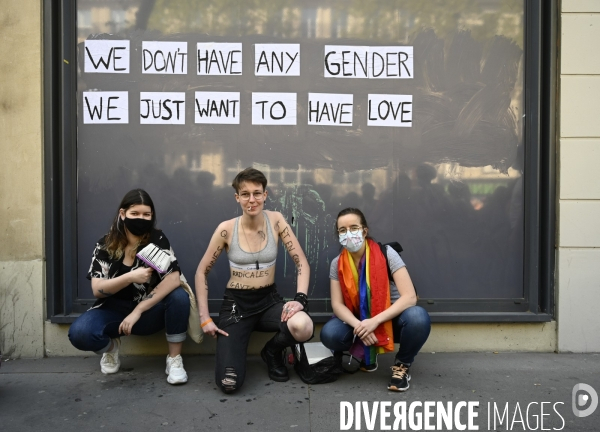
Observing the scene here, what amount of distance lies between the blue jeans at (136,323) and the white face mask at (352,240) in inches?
46.7

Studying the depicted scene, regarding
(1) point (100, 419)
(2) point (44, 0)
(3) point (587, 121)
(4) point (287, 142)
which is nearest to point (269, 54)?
(4) point (287, 142)

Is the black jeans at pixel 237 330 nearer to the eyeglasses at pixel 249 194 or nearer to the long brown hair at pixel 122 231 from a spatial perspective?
the eyeglasses at pixel 249 194

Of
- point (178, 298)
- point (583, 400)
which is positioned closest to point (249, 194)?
point (178, 298)

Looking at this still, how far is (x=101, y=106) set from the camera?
14.0 ft

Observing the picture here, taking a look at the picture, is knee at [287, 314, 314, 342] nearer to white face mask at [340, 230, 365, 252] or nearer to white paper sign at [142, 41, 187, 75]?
white face mask at [340, 230, 365, 252]

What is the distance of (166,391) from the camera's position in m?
3.54

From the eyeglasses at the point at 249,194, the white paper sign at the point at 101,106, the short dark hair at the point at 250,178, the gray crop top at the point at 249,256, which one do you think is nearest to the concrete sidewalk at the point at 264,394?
the gray crop top at the point at 249,256

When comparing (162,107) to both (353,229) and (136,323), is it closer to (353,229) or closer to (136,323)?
(136,323)

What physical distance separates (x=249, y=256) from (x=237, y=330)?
0.52m

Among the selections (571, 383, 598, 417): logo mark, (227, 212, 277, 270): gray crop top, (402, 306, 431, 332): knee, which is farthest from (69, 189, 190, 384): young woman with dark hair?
(571, 383, 598, 417): logo mark

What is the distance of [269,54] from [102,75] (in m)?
1.37

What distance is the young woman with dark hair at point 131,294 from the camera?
3.58 m

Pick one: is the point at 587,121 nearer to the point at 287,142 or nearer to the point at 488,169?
the point at 488,169

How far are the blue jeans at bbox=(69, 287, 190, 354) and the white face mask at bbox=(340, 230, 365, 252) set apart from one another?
119 cm
